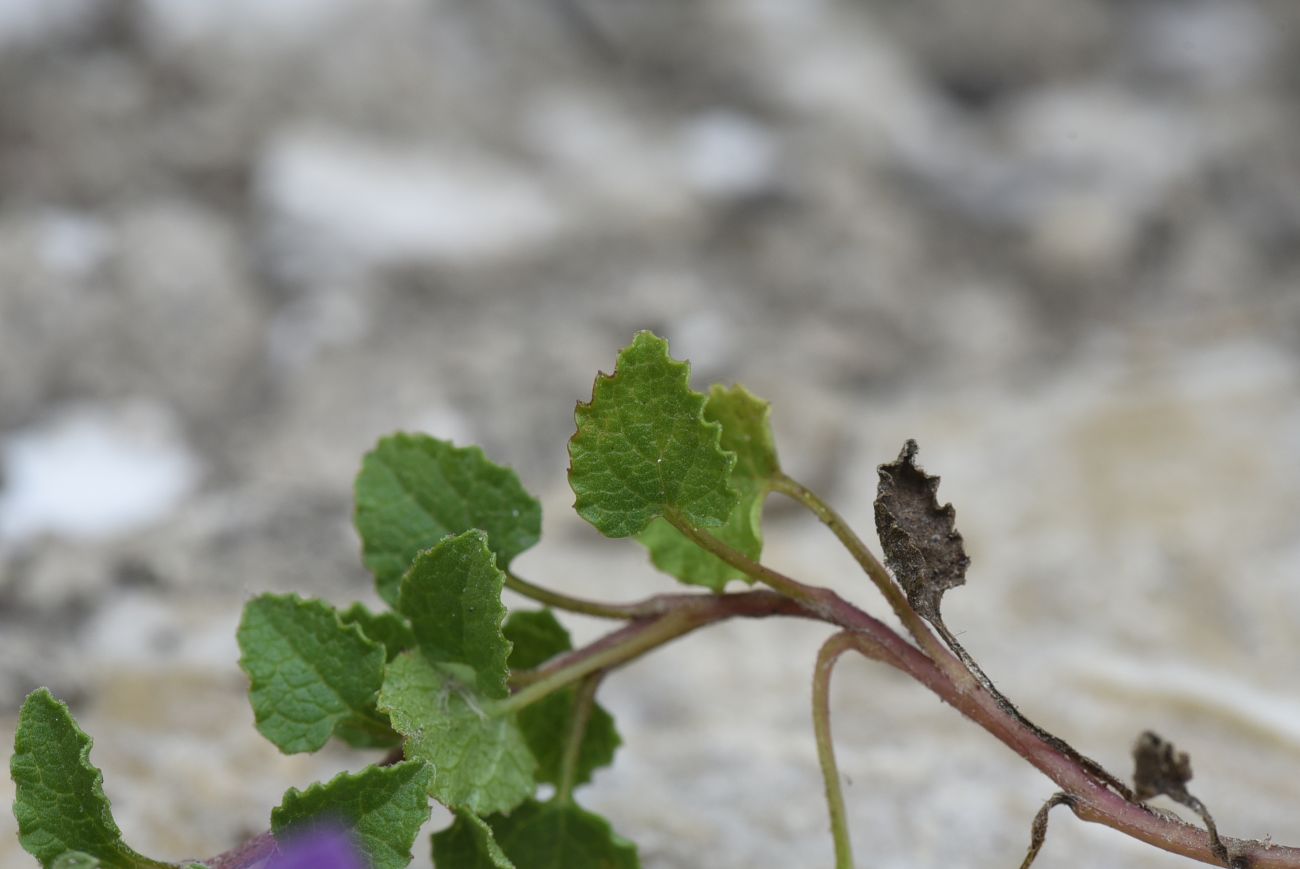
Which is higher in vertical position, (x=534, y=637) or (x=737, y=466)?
(x=737, y=466)

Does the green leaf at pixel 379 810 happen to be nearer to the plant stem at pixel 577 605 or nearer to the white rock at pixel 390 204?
the plant stem at pixel 577 605

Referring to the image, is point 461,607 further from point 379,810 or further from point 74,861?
point 74,861

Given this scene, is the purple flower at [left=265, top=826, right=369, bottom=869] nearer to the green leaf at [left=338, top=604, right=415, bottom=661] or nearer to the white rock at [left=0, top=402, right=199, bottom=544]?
the green leaf at [left=338, top=604, right=415, bottom=661]

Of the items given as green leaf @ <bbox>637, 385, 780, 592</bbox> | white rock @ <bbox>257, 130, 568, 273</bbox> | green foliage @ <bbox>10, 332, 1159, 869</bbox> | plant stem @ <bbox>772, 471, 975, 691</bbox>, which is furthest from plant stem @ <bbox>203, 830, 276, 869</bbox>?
white rock @ <bbox>257, 130, 568, 273</bbox>

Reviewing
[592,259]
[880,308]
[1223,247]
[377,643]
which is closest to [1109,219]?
[1223,247]

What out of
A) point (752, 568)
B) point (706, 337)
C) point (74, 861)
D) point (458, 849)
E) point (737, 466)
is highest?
point (706, 337)

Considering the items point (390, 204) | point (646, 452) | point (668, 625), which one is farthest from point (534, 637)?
point (390, 204)
